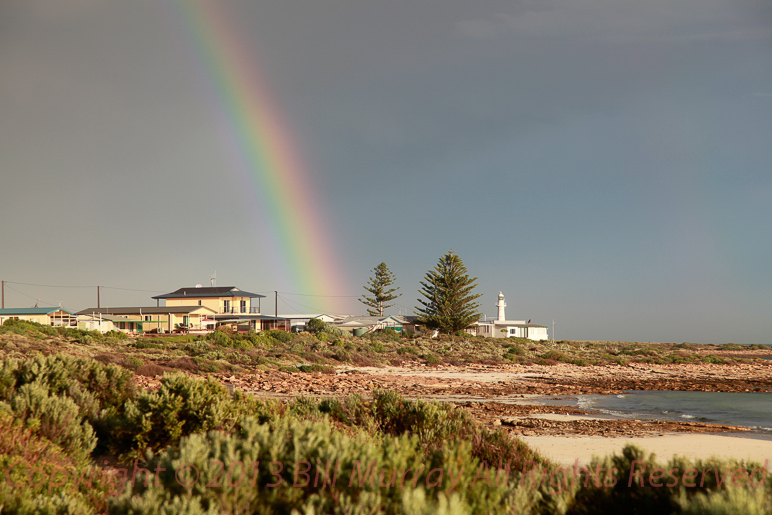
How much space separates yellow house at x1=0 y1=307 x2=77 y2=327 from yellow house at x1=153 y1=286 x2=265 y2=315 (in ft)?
47.9

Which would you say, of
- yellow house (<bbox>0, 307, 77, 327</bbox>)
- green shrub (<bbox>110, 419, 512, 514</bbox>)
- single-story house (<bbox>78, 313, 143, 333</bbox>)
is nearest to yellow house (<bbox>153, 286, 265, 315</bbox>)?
single-story house (<bbox>78, 313, 143, 333</bbox>)

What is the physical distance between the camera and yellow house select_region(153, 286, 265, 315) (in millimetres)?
62781

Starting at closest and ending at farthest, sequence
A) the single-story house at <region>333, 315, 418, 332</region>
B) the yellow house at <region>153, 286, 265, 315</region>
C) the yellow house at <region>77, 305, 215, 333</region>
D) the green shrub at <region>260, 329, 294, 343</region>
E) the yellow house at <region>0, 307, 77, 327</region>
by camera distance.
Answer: the green shrub at <region>260, 329, 294, 343</region>, the yellow house at <region>0, 307, 77, 327</region>, the yellow house at <region>77, 305, 215, 333</region>, the yellow house at <region>153, 286, 265, 315</region>, the single-story house at <region>333, 315, 418, 332</region>

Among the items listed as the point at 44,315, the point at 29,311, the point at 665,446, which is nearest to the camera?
the point at 665,446

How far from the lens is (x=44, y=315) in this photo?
4606 centimetres

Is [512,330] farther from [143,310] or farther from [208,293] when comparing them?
[143,310]

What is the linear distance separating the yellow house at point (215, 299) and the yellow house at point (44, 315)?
1461 cm

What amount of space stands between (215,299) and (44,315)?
19.3 m

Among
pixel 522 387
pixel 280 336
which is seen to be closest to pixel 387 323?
pixel 280 336

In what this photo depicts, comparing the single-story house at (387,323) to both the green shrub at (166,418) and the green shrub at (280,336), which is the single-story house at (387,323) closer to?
the green shrub at (280,336)

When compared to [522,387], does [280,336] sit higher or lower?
higher

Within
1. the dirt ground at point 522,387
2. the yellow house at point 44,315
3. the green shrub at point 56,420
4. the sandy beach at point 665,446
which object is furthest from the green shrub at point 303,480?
the yellow house at point 44,315

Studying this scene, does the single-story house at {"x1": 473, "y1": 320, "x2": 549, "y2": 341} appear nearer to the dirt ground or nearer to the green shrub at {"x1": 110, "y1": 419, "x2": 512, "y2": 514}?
the dirt ground

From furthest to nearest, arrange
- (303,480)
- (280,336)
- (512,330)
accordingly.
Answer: (512,330) → (280,336) → (303,480)
